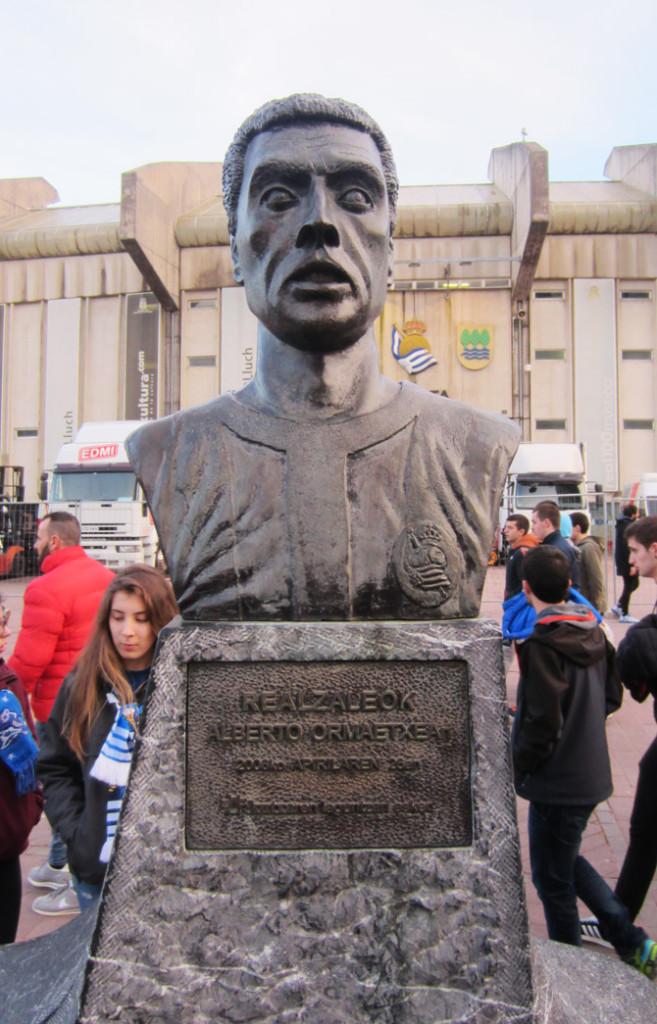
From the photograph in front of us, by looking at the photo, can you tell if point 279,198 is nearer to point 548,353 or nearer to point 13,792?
point 13,792

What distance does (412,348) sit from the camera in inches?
870

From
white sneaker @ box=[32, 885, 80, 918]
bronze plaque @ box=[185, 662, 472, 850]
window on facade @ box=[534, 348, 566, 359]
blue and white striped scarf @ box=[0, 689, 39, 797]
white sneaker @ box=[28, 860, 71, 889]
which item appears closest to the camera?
bronze plaque @ box=[185, 662, 472, 850]

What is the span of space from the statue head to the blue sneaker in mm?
2605

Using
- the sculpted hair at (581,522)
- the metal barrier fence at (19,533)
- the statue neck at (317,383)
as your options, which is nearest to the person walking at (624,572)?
the sculpted hair at (581,522)

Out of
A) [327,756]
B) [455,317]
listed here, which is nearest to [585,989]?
[327,756]

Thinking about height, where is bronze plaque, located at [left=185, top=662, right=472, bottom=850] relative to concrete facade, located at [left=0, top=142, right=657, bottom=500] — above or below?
below

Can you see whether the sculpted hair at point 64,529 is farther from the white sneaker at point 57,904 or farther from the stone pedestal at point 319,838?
the stone pedestal at point 319,838

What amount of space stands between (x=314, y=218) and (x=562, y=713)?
206 centimetres

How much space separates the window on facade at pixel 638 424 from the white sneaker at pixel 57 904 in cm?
2166

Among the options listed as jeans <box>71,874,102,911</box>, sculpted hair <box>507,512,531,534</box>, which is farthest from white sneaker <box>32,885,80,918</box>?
sculpted hair <box>507,512,531,534</box>

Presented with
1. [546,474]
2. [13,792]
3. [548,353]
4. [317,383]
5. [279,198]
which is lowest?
[13,792]

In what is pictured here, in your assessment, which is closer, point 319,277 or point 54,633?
point 319,277

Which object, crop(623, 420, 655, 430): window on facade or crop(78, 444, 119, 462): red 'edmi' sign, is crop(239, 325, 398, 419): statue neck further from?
crop(623, 420, 655, 430): window on facade

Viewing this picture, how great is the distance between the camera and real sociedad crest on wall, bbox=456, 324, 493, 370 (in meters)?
22.0
